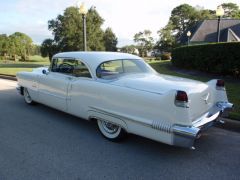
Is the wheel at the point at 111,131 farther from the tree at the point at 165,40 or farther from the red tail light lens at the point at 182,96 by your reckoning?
the tree at the point at 165,40

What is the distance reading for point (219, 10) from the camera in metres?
15.3

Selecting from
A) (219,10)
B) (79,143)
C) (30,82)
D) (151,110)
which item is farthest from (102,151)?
(219,10)

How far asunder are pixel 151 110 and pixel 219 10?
1401 cm

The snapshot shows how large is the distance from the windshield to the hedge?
651 centimetres

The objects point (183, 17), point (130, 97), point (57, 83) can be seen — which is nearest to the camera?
point (130, 97)

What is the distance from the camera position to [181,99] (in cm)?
333

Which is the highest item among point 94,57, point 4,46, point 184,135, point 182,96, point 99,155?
point 4,46

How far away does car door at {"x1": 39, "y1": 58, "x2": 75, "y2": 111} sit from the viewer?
5.11m

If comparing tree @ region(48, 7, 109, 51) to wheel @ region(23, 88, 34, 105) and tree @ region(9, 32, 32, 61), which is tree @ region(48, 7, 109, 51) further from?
tree @ region(9, 32, 32, 61)

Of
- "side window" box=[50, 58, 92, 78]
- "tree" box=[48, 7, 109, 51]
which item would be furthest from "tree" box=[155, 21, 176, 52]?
"side window" box=[50, 58, 92, 78]

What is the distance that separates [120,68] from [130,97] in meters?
1.19

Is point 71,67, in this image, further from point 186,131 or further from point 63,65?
point 186,131

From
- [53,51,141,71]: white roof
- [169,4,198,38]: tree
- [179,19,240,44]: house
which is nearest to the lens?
[53,51,141,71]: white roof

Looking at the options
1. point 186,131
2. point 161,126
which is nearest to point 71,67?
point 161,126
